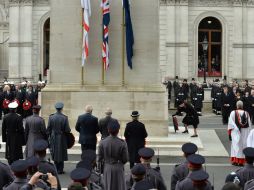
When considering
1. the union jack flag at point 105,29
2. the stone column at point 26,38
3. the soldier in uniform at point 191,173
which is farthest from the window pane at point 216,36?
the soldier in uniform at point 191,173

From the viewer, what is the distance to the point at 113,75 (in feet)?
68.1

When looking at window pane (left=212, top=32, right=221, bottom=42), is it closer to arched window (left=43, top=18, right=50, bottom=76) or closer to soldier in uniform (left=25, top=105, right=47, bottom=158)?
arched window (left=43, top=18, right=50, bottom=76)

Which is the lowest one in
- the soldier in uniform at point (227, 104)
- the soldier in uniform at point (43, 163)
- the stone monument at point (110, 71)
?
the soldier in uniform at point (43, 163)

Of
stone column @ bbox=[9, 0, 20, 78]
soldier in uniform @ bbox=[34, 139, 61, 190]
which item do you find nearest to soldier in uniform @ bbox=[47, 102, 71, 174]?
soldier in uniform @ bbox=[34, 139, 61, 190]

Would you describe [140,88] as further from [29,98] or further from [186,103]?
[29,98]

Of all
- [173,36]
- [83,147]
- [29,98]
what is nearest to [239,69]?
[173,36]

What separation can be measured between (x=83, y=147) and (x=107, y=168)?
493cm

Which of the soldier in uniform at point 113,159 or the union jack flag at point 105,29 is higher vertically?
the union jack flag at point 105,29

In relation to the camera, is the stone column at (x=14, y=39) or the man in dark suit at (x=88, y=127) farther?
the stone column at (x=14, y=39)

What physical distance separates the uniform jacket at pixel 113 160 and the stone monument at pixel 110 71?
26.7 feet

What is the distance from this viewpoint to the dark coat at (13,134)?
54.1 ft

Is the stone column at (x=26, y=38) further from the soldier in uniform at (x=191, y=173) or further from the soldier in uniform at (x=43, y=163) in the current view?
the soldier in uniform at (x=191, y=173)

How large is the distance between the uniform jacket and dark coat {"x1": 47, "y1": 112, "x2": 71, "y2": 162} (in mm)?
3991

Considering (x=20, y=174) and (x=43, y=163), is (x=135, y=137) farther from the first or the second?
(x=20, y=174)
